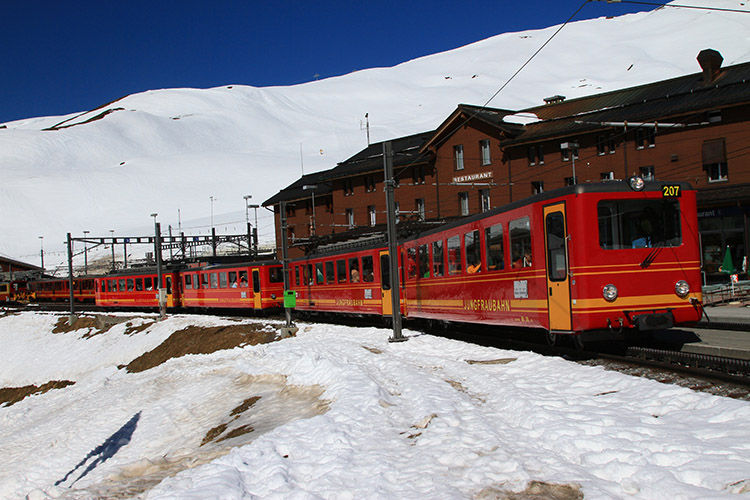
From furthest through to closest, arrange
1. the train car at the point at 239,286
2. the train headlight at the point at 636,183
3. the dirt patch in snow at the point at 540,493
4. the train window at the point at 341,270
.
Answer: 1. the train car at the point at 239,286
2. the train window at the point at 341,270
3. the train headlight at the point at 636,183
4. the dirt patch in snow at the point at 540,493

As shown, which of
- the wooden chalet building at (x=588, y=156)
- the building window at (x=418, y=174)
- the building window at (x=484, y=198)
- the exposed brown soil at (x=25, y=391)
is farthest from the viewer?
the building window at (x=418, y=174)

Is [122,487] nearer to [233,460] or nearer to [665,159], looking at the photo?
[233,460]

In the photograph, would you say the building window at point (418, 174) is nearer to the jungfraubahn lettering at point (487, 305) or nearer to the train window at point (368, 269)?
the train window at point (368, 269)

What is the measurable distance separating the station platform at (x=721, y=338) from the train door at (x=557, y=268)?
2497 millimetres

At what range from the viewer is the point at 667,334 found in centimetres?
1484

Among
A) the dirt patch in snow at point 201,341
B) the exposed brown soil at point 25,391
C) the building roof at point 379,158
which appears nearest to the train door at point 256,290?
the dirt patch in snow at point 201,341

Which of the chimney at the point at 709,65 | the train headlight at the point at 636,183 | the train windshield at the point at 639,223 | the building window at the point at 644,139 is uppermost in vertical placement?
the chimney at the point at 709,65

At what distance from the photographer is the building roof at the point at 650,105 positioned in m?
34.2

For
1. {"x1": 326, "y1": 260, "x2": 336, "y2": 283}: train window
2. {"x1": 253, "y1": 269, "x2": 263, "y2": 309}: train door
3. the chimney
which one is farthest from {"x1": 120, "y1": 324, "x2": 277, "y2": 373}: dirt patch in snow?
the chimney

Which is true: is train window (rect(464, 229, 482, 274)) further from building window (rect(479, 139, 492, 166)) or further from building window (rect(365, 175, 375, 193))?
building window (rect(365, 175, 375, 193))

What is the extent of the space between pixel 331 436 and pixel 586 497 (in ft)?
11.2

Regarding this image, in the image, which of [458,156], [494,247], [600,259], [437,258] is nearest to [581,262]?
[600,259]

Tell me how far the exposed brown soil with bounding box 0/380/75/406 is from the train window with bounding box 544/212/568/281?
98.7ft

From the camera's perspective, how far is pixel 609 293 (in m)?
11.7
